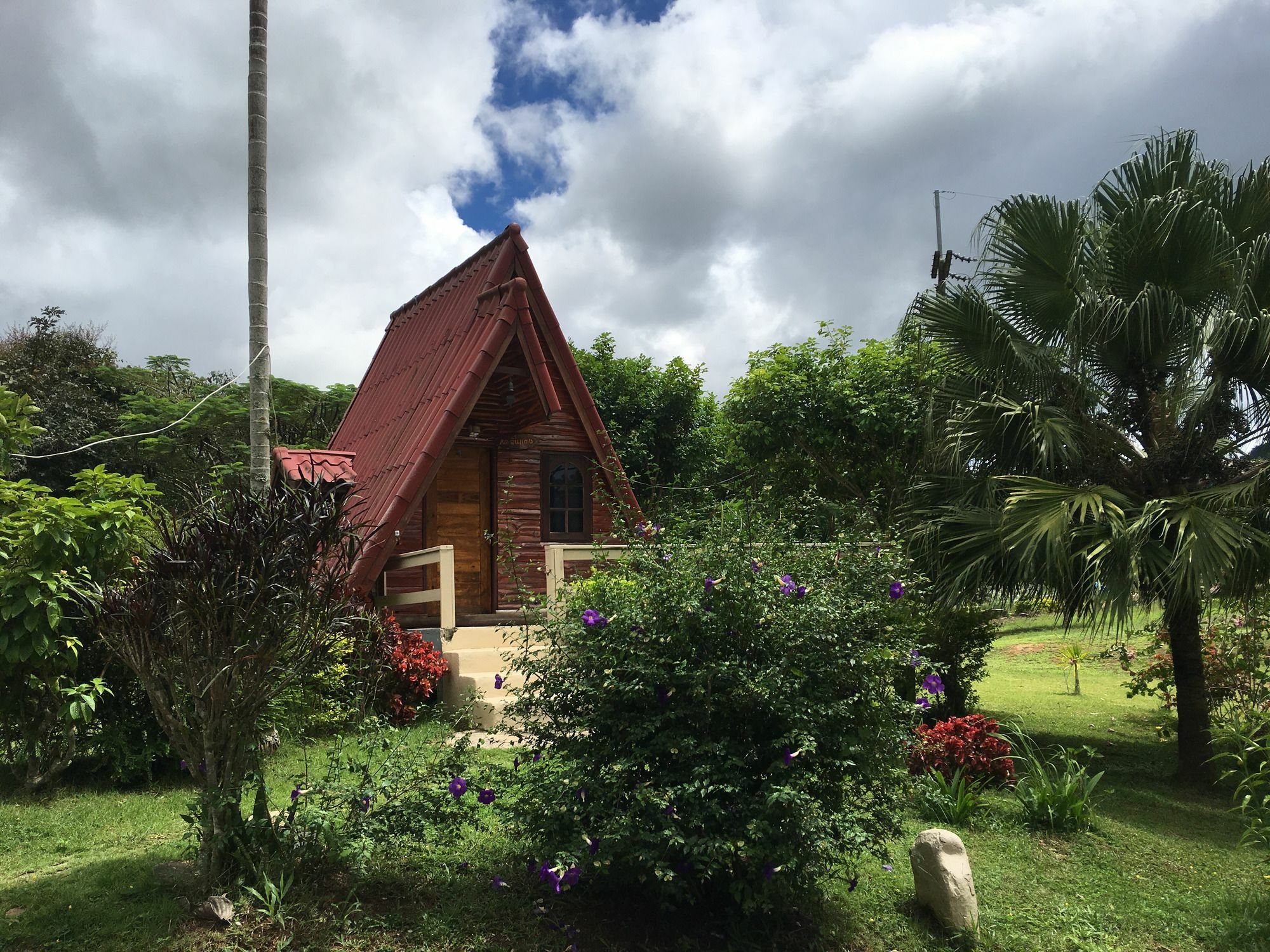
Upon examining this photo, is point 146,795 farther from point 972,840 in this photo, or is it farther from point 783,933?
point 972,840

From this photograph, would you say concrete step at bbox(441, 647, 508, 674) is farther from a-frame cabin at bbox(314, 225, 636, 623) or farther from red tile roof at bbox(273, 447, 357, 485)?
red tile roof at bbox(273, 447, 357, 485)

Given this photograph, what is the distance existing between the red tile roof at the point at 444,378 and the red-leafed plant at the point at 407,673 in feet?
3.11

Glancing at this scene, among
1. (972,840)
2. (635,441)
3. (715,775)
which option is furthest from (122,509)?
(635,441)

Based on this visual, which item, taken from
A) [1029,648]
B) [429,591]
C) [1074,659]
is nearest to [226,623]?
[429,591]

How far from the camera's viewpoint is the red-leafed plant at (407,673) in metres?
9.06

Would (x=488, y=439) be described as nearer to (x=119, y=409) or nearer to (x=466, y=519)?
(x=466, y=519)

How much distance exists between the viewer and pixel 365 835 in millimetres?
4586

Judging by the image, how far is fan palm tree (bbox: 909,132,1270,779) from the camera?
8258 millimetres

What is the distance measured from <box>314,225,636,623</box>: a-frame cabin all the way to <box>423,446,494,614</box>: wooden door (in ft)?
0.04

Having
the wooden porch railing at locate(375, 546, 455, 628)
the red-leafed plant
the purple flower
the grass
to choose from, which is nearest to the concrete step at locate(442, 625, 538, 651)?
the wooden porch railing at locate(375, 546, 455, 628)

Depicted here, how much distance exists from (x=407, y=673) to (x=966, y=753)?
5.29 m

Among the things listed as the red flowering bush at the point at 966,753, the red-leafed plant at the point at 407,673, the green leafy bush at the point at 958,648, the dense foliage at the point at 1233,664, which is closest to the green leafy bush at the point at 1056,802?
the red flowering bush at the point at 966,753

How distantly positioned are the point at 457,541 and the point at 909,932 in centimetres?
917

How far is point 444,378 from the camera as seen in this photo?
12359mm
